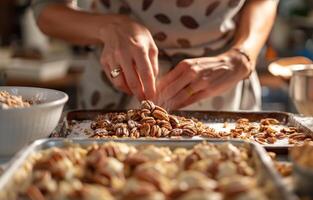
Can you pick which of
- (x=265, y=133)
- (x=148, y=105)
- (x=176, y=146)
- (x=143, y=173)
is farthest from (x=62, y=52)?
(x=143, y=173)

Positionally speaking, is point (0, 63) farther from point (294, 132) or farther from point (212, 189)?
point (212, 189)

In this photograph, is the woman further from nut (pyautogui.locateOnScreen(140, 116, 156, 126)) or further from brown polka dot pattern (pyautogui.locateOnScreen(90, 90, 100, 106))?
nut (pyautogui.locateOnScreen(140, 116, 156, 126))

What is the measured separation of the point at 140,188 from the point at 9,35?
331 cm

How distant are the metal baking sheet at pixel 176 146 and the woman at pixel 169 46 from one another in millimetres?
350

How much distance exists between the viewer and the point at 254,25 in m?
1.52

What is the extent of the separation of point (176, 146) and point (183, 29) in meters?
0.68

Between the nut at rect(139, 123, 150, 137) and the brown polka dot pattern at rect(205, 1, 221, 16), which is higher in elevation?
the brown polka dot pattern at rect(205, 1, 221, 16)

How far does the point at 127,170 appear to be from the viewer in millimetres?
736

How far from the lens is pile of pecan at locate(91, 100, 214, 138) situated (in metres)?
1.06

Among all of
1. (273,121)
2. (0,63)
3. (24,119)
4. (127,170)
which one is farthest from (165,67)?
(0,63)

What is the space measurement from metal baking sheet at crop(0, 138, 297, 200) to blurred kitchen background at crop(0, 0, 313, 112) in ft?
6.37

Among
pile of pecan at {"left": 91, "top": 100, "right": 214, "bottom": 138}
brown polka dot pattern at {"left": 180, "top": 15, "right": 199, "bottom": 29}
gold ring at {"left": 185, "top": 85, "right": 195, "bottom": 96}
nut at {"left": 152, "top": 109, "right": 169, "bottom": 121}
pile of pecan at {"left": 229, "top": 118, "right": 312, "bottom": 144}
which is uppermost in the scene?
brown polka dot pattern at {"left": 180, "top": 15, "right": 199, "bottom": 29}

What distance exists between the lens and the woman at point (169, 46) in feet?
4.10

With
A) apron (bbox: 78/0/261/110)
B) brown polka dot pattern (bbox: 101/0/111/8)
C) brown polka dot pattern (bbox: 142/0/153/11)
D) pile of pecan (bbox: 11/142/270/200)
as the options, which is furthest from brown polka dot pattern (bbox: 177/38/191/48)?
pile of pecan (bbox: 11/142/270/200)
